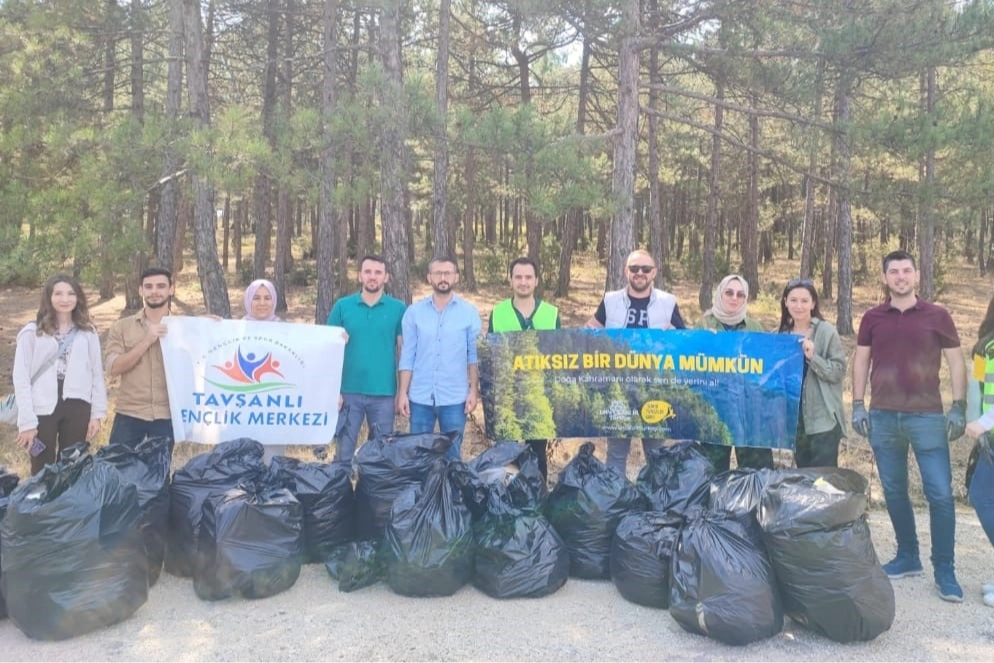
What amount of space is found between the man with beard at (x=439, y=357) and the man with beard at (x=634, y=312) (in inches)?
37.0

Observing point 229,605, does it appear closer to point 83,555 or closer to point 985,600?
point 83,555

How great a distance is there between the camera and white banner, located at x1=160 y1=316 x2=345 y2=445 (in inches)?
200

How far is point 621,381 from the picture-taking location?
5.07 meters

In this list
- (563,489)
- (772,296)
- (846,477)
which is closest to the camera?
(846,477)

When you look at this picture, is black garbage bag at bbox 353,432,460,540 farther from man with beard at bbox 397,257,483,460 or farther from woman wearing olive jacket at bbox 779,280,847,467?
woman wearing olive jacket at bbox 779,280,847,467

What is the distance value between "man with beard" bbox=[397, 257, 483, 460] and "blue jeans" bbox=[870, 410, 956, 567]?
2.48m

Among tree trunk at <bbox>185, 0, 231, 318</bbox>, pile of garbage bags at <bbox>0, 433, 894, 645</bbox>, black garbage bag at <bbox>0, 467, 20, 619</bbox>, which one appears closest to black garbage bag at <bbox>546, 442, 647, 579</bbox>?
pile of garbage bags at <bbox>0, 433, 894, 645</bbox>

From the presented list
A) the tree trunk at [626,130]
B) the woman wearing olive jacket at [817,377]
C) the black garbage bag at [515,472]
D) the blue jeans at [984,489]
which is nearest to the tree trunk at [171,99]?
the tree trunk at [626,130]

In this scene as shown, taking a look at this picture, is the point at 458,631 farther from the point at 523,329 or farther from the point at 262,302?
the point at 262,302

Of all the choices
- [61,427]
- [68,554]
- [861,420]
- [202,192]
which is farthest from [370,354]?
[202,192]

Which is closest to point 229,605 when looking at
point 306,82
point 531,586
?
point 531,586

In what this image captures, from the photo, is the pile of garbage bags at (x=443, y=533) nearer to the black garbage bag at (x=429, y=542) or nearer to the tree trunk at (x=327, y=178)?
the black garbage bag at (x=429, y=542)

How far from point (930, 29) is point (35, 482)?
8.76m

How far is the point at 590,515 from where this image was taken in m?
4.14
